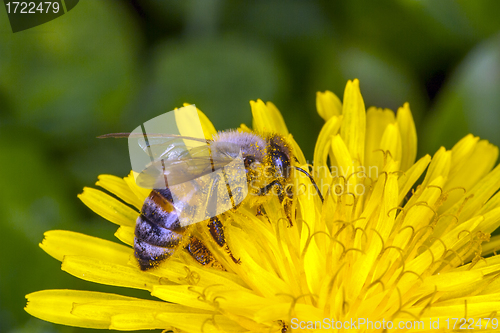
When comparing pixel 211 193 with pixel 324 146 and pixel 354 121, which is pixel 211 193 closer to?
pixel 324 146

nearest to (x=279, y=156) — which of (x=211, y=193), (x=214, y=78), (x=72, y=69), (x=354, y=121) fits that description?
(x=211, y=193)

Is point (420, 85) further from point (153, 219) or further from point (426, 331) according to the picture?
point (153, 219)

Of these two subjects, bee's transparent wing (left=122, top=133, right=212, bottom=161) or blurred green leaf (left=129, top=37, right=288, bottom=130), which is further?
blurred green leaf (left=129, top=37, right=288, bottom=130)

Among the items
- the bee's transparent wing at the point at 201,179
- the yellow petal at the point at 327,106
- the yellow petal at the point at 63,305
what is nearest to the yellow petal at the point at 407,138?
the yellow petal at the point at 327,106

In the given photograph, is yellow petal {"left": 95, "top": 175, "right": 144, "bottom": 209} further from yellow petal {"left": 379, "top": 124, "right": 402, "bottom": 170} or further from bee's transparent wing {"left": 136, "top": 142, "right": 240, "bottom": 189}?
yellow petal {"left": 379, "top": 124, "right": 402, "bottom": 170}

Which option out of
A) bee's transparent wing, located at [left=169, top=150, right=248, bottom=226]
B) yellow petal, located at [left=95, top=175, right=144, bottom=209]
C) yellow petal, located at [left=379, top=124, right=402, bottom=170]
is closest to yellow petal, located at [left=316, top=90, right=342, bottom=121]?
yellow petal, located at [left=379, top=124, right=402, bottom=170]

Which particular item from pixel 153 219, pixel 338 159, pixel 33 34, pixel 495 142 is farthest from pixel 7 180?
pixel 495 142

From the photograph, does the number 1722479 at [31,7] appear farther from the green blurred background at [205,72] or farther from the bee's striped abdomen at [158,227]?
the bee's striped abdomen at [158,227]
